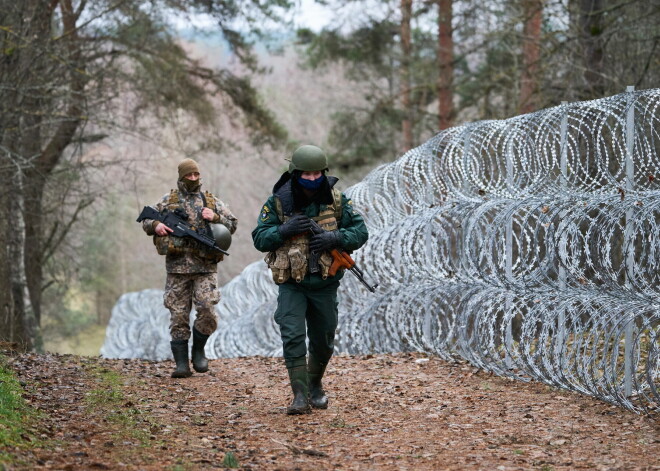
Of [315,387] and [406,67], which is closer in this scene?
[315,387]

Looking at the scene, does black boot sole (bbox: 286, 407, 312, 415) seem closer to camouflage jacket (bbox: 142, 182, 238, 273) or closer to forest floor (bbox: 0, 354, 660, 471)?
forest floor (bbox: 0, 354, 660, 471)

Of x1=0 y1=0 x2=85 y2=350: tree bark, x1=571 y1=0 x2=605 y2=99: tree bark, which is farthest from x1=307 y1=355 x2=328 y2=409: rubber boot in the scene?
x1=571 y1=0 x2=605 y2=99: tree bark

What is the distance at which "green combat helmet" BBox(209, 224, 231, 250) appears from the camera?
324 inches

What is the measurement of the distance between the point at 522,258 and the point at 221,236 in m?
2.66

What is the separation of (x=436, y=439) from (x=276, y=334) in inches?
274

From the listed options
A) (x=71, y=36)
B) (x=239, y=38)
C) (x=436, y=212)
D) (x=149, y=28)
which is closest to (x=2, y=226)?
(x=71, y=36)

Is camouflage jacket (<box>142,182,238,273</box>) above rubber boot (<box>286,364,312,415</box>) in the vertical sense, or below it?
above

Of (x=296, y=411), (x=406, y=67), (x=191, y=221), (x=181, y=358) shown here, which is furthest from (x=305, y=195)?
(x=406, y=67)

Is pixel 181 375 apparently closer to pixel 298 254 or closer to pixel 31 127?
pixel 298 254

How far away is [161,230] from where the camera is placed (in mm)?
8148

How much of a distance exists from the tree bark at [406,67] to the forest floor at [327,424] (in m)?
14.3

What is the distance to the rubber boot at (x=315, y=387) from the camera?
21.9ft

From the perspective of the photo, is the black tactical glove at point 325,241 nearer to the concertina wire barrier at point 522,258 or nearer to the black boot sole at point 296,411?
the black boot sole at point 296,411

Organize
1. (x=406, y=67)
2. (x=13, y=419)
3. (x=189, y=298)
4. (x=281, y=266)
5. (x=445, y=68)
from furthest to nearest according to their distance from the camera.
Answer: (x=406, y=67), (x=445, y=68), (x=189, y=298), (x=281, y=266), (x=13, y=419)
